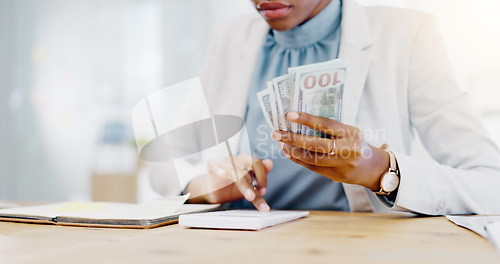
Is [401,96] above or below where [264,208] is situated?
above

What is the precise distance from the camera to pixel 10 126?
12.5 ft

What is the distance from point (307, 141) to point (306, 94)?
0.11 m

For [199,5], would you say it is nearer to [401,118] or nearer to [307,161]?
[401,118]

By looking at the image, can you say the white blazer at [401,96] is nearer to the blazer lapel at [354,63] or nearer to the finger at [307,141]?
the blazer lapel at [354,63]

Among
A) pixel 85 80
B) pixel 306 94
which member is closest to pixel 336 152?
pixel 306 94

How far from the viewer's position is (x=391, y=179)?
1.03 metres

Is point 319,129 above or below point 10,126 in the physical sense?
below

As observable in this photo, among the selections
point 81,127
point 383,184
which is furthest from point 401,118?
point 81,127

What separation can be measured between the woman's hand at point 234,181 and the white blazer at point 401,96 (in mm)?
290

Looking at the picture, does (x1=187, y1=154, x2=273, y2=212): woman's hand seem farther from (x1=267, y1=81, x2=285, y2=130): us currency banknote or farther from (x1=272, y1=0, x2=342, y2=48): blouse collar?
(x1=272, y1=0, x2=342, y2=48): blouse collar

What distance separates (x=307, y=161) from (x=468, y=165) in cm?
53

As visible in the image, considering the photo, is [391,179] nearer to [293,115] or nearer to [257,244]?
[293,115]

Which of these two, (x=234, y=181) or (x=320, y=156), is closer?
(x=320, y=156)

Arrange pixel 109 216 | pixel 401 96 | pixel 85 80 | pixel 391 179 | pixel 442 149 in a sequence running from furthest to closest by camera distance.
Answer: pixel 85 80, pixel 401 96, pixel 442 149, pixel 391 179, pixel 109 216
